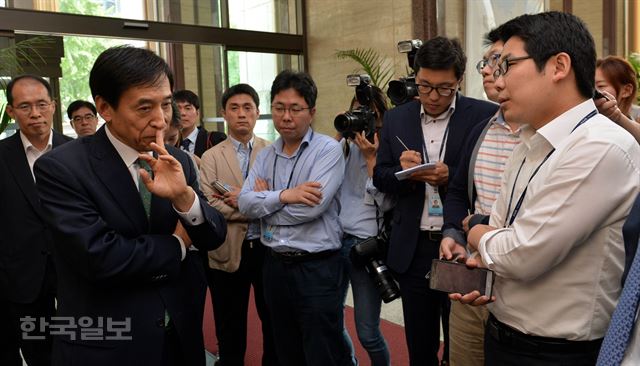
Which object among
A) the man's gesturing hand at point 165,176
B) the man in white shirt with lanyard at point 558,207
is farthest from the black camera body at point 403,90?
the man's gesturing hand at point 165,176

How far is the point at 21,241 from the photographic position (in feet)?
8.84

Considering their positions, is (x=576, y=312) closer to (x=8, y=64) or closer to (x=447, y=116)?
(x=447, y=116)

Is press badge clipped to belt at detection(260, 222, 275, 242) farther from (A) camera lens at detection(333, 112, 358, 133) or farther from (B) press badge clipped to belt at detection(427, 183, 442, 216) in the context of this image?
(B) press badge clipped to belt at detection(427, 183, 442, 216)

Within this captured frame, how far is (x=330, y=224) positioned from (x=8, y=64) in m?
2.46

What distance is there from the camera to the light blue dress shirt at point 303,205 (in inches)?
97.3

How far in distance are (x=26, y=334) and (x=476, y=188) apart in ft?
7.67

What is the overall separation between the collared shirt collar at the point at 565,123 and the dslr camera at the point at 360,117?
1282 mm

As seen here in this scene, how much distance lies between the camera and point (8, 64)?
139 inches

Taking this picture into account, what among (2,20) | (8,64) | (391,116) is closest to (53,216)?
(391,116)

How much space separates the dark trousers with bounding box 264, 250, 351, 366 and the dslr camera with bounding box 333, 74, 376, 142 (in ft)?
1.92

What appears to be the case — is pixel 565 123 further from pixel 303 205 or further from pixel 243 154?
pixel 243 154

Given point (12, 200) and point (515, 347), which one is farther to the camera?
point (12, 200)

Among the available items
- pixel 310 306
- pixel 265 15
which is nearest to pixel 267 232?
pixel 310 306

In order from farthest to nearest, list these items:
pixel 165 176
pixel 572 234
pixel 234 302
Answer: pixel 234 302
pixel 165 176
pixel 572 234
